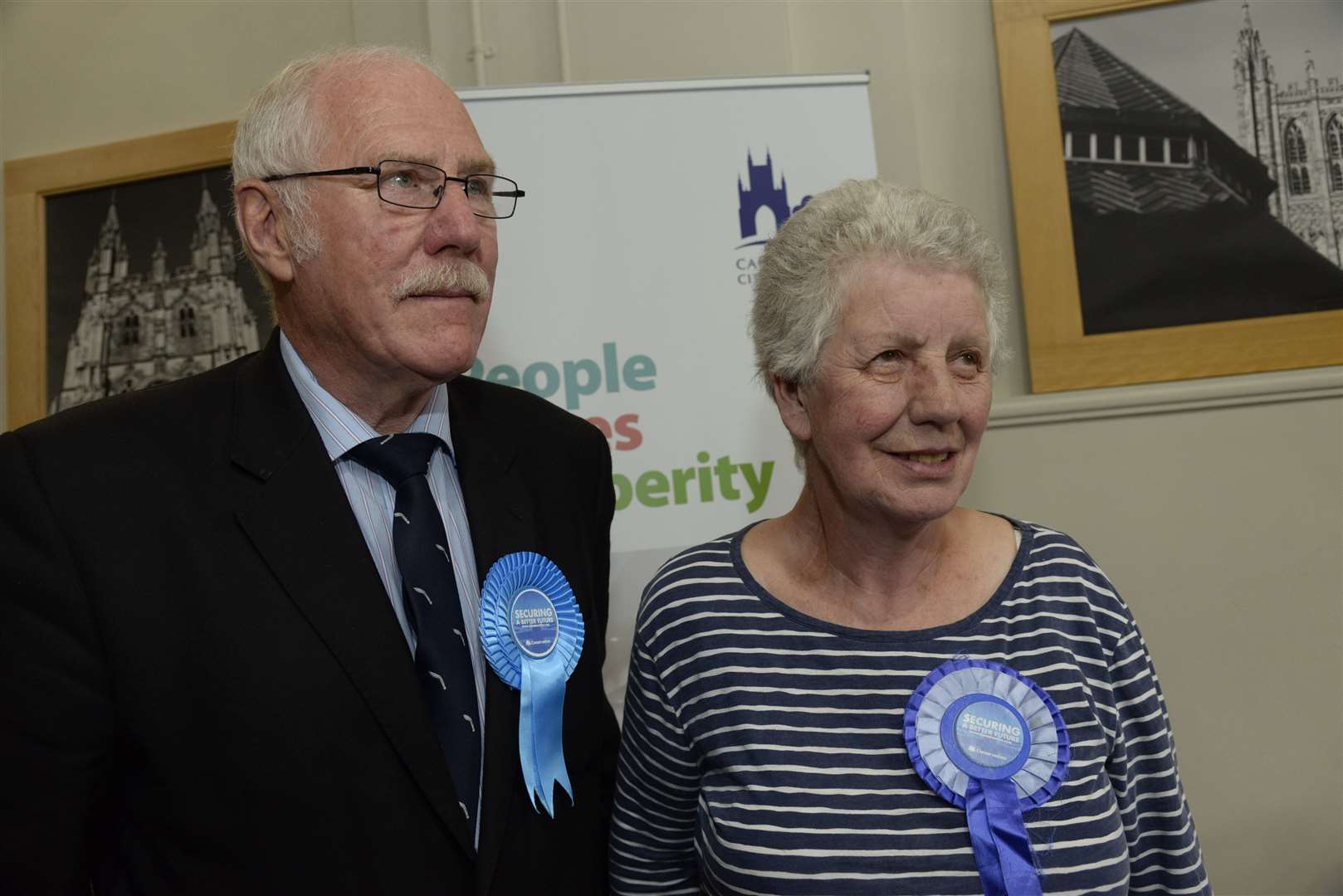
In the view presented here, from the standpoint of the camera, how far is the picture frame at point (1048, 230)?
3.08 metres

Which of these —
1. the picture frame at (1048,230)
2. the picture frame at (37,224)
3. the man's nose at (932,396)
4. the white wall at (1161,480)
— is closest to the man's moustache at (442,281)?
the man's nose at (932,396)

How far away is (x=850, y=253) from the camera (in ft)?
4.84

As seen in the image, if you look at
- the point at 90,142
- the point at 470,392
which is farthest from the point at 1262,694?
the point at 90,142

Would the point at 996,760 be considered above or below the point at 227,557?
below

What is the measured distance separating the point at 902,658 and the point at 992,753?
0.54ft

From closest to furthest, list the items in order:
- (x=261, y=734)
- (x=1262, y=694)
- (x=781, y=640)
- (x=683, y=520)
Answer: (x=261, y=734) < (x=781, y=640) < (x=683, y=520) < (x=1262, y=694)

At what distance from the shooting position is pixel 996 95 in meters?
3.20

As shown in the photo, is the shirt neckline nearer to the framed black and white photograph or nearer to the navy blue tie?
the navy blue tie

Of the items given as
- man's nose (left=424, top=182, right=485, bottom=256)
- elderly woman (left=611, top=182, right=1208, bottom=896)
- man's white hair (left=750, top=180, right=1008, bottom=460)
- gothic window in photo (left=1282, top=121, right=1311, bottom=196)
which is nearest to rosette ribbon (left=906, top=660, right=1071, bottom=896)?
elderly woman (left=611, top=182, right=1208, bottom=896)

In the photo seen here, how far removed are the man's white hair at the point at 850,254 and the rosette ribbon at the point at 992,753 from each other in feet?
1.48

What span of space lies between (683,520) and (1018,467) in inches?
43.6

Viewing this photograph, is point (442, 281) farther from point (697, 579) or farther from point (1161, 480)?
point (1161, 480)

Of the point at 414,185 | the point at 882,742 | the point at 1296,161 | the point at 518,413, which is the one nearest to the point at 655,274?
the point at 518,413

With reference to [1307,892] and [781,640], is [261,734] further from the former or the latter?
[1307,892]
